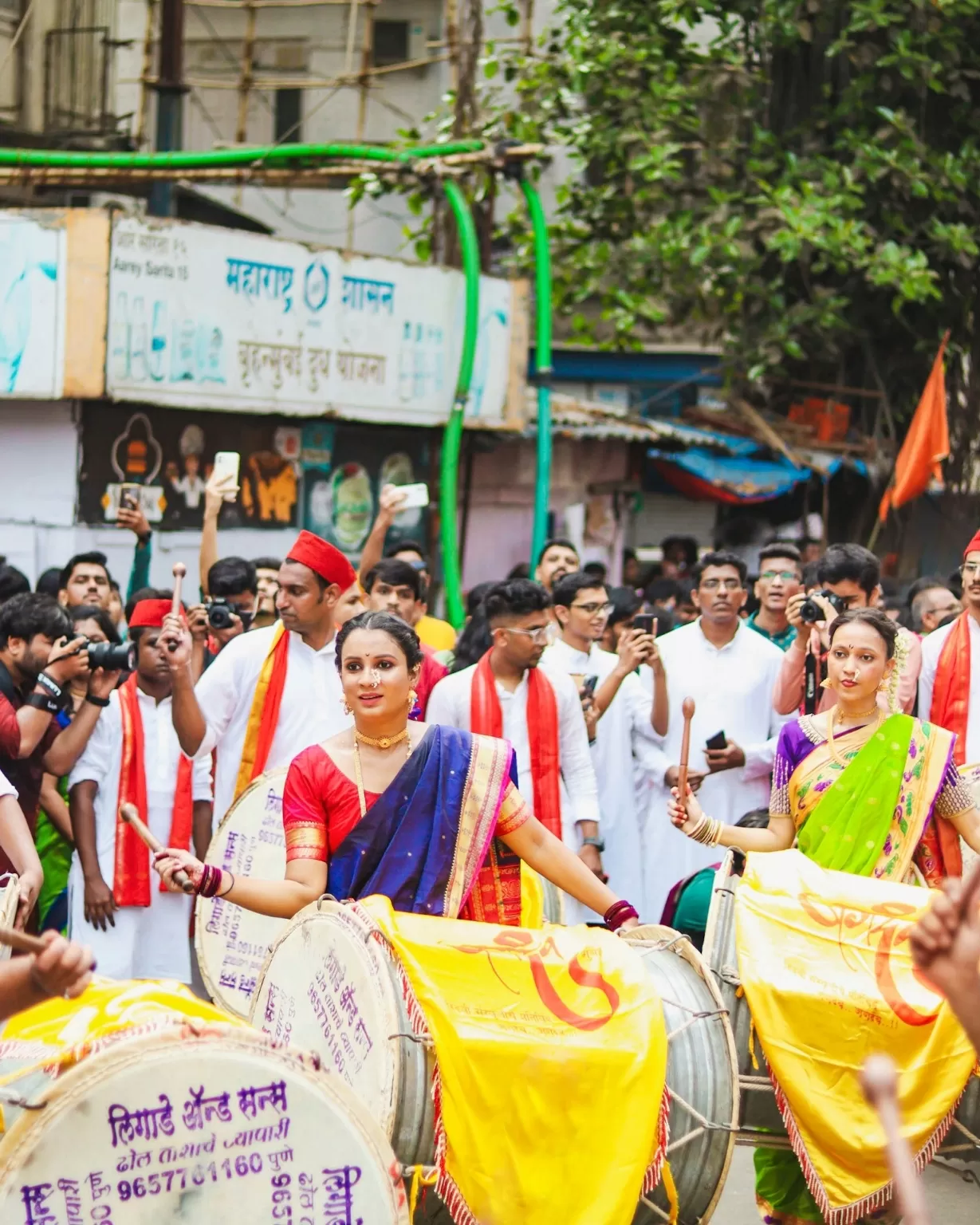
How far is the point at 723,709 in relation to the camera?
7.05 meters

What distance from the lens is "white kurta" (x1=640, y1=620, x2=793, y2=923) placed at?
7.05 metres

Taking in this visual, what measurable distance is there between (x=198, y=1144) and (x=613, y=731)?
14.8 ft

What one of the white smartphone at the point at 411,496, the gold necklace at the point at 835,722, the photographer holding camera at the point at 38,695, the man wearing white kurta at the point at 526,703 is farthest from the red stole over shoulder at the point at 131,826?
the gold necklace at the point at 835,722

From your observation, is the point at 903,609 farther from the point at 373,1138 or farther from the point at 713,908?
the point at 373,1138

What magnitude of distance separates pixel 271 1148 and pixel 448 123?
11.9m

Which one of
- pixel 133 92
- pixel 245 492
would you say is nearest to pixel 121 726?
pixel 245 492

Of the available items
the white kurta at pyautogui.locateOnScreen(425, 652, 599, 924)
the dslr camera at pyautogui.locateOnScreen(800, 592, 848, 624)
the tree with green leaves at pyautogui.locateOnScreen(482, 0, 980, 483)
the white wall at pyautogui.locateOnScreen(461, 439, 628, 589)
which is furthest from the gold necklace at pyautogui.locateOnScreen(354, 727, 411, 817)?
the white wall at pyautogui.locateOnScreen(461, 439, 628, 589)

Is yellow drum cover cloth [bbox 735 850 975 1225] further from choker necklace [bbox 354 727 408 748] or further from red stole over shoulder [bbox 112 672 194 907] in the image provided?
red stole over shoulder [bbox 112 672 194 907]

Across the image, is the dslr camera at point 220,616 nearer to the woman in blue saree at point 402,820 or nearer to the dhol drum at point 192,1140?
the woman in blue saree at point 402,820

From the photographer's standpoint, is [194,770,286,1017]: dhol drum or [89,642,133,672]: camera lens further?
[89,642,133,672]: camera lens

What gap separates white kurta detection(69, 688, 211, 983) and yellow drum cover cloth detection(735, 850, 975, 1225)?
2.75m

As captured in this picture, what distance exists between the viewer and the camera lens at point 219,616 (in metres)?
6.96

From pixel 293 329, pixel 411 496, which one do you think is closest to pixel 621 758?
pixel 411 496

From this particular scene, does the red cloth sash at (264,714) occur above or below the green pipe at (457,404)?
below
